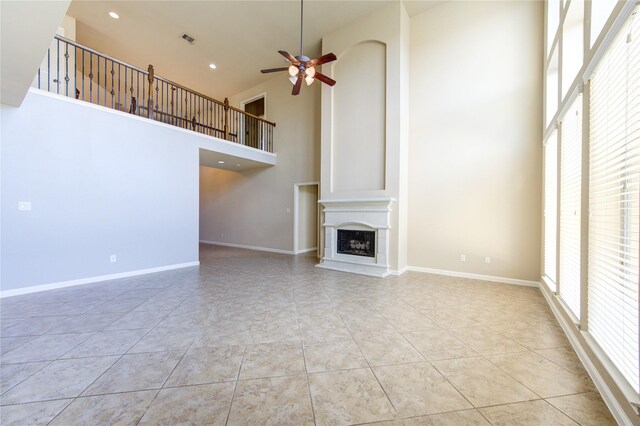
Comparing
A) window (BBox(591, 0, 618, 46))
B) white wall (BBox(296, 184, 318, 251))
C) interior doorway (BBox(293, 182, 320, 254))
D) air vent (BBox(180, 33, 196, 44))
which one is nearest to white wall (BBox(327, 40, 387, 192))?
interior doorway (BBox(293, 182, 320, 254))

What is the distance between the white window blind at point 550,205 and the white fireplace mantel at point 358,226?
2.27 meters

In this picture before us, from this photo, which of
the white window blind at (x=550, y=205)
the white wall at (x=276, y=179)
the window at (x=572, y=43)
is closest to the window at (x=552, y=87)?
the white window blind at (x=550, y=205)

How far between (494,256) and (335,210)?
121 inches

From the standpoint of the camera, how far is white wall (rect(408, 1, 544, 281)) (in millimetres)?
4188

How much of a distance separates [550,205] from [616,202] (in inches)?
91.6

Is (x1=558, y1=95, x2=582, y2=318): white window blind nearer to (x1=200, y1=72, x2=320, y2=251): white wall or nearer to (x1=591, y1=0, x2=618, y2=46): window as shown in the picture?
(x1=591, y1=0, x2=618, y2=46): window

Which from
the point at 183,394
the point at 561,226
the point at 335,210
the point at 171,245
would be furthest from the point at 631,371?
the point at 171,245

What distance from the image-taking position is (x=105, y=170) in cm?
436

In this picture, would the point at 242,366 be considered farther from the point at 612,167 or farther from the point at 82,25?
the point at 82,25

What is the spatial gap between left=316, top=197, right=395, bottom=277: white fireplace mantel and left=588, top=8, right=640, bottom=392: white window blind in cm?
298

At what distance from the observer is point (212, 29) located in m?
5.88

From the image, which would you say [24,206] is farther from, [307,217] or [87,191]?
[307,217]

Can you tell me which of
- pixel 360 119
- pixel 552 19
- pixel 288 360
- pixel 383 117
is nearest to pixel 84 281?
pixel 288 360

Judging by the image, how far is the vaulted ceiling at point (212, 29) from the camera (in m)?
5.14
